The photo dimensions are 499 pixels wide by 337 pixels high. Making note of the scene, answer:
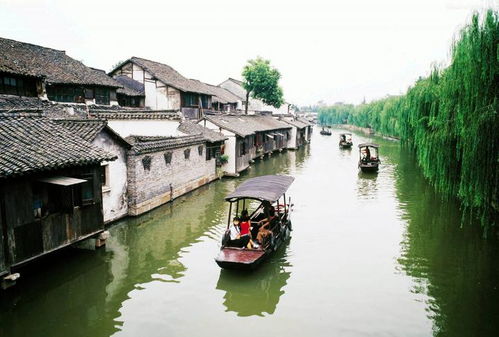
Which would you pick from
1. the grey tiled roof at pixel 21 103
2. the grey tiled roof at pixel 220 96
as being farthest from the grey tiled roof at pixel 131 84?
the grey tiled roof at pixel 21 103

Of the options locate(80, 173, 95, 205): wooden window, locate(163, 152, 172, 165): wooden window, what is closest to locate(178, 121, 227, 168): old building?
locate(163, 152, 172, 165): wooden window

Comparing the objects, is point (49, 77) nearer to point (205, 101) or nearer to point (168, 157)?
point (168, 157)

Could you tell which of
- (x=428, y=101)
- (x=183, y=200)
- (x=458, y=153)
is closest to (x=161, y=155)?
(x=183, y=200)

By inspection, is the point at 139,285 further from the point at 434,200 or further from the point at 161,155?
the point at 434,200

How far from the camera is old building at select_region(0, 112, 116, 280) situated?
9445 mm

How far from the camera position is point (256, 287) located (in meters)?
11.1

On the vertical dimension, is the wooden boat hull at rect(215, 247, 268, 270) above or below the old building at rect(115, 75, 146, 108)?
below

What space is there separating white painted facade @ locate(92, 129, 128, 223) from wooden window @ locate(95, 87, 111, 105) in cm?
1655

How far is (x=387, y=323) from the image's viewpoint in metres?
9.20

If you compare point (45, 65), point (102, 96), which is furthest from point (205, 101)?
point (45, 65)

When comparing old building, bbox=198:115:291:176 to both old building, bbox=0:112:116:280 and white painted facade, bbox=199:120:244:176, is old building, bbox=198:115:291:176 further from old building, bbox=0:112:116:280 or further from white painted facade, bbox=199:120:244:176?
old building, bbox=0:112:116:280

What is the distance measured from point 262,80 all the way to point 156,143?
34.1 metres

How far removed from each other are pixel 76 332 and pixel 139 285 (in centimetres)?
261

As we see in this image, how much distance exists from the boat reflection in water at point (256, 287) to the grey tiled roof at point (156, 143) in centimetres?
770
